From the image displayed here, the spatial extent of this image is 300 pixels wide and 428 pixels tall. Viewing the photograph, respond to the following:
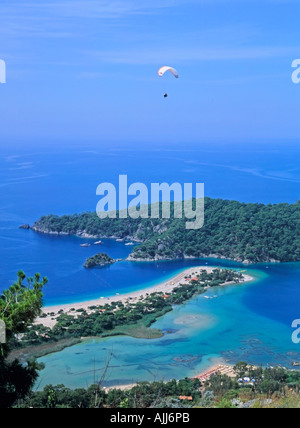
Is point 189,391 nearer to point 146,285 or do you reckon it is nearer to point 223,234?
point 146,285

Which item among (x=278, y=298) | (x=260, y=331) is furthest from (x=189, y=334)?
(x=278, y=298)

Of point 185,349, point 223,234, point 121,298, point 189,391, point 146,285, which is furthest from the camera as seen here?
point 223,234

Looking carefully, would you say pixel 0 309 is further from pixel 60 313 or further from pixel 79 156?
pixel 79 156

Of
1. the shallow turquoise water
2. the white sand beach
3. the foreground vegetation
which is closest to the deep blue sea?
the shallow turquoise water

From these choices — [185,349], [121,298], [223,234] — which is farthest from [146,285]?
→ [185,349]

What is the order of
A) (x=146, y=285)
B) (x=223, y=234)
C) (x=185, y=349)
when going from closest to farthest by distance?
1. (x=185, y=349)
2. (x=146, y=285)
3. (x=223, y=234)

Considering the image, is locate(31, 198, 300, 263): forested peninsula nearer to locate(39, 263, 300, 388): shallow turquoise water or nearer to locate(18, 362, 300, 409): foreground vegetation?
locate(39, 263, 300, 388): shallow turquoise water
